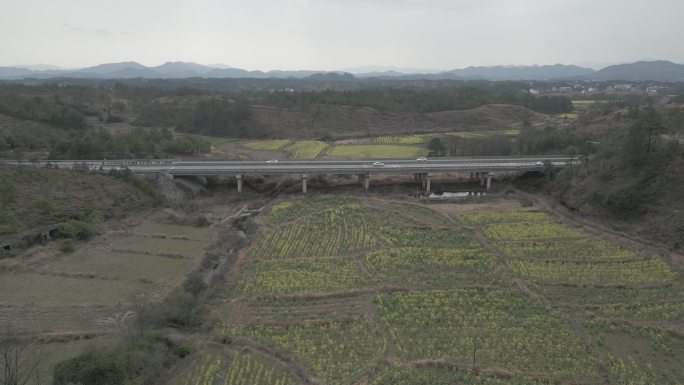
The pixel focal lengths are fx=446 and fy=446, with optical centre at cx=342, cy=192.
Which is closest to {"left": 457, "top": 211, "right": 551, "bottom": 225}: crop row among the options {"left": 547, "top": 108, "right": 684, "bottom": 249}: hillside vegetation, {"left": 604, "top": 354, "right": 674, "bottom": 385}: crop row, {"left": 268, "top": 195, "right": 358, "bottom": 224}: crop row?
{"left": 547, "top": 108, "right": 684, "bottom": 249}: hillside vegetation

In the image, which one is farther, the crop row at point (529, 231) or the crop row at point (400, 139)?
the crop row at point (400, 139)

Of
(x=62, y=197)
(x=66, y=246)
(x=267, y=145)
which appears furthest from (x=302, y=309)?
(x=267, y=145)

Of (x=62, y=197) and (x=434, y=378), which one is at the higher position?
(x=62, y=197)

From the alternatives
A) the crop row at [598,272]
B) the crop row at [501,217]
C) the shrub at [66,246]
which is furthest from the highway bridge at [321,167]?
the crop row at [598,272]

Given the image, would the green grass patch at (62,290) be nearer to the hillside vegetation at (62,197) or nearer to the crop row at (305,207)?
the hillside vegetation at (62,197)

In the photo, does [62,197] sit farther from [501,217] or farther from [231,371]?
[501,217]

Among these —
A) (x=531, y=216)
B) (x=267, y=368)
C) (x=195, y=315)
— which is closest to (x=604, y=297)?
(x=531, y=216)

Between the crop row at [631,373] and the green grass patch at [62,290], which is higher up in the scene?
the green grass patch at [62,290]

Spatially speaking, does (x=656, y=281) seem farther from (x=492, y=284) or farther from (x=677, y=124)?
(x=677, y=124)
